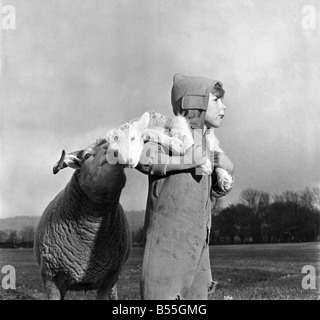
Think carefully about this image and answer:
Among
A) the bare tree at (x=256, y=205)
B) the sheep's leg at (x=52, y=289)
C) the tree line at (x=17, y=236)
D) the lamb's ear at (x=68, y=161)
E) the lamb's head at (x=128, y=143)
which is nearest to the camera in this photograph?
the lamb's head at (x=128, y=143)

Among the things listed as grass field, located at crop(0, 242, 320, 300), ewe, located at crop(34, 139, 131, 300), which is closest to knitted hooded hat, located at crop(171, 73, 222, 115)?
ewe, located at crop(34, 139, 131, 300)

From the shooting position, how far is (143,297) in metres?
3.24

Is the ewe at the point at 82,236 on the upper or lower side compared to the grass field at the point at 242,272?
upper

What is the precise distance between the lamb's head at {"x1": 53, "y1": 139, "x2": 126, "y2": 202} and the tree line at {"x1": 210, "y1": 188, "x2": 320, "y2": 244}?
517 centimetres

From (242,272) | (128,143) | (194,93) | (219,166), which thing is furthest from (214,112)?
(242,272)

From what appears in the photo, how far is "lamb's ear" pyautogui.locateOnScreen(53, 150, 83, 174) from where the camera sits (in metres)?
3.75

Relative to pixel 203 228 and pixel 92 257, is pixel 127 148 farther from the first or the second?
pixel 92 257

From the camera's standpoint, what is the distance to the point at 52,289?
14.1ft

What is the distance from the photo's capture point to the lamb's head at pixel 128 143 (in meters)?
3.22

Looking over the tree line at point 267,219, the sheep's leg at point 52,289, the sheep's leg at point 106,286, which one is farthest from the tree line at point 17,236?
the sheep's leg at point 52,289

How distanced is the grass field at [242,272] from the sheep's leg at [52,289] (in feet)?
6.34

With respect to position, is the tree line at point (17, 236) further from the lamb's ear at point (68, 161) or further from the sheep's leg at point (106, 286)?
the lamb's ear at point (68, 161)

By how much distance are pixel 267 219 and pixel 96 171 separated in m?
6.74
